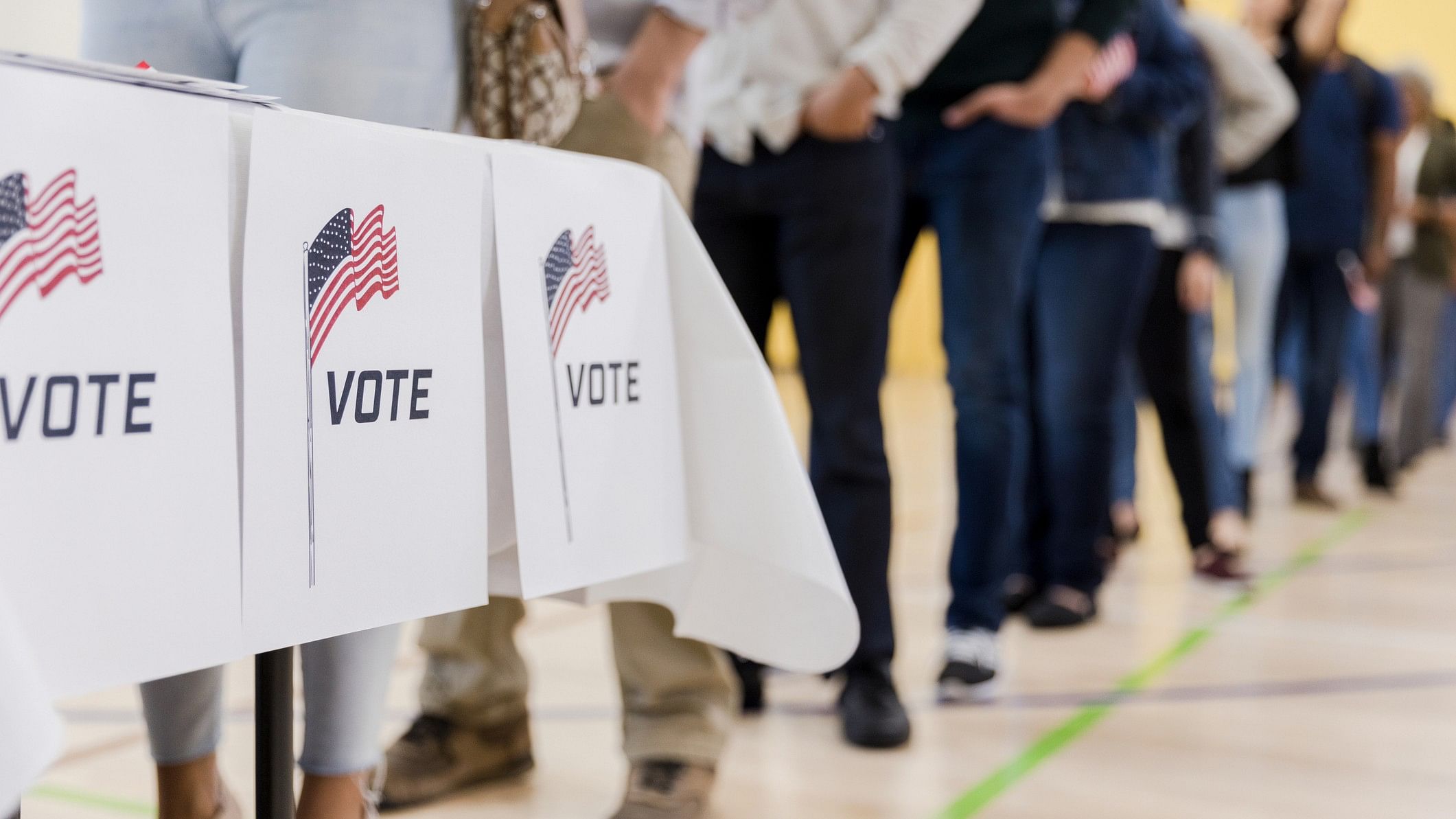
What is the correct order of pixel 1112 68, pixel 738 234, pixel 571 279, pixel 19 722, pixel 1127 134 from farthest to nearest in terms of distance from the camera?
1. pixel 1127 134
2. pixel 1112 68
3. pixel 738 234
4. pixel 571 279
5. pixel 19 722

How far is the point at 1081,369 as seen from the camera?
2.20m

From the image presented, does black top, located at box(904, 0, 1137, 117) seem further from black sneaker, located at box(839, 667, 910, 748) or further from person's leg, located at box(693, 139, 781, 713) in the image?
black sneaker, located at box(839, 667, 910, 748)

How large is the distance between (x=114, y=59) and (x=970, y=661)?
1.33 meters

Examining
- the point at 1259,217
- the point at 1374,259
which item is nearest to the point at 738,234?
the point at 1259,217

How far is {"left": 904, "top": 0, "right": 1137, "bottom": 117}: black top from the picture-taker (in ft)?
6.03

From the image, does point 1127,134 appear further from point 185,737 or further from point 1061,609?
point 185,737

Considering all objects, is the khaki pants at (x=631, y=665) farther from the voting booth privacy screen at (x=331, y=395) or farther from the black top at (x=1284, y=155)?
the black top at (x=1284, y=155)

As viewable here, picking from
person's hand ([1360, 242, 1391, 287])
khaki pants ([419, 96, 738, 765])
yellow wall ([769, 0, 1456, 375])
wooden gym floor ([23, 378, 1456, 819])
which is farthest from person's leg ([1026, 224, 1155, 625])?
yellow wall ([769, 0, 1456, 375])

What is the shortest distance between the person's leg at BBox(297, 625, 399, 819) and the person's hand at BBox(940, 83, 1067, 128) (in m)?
1.24

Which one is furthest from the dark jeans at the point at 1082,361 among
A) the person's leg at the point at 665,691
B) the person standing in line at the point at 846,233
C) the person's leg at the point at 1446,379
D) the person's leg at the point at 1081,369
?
the person's leg at the point at 1446,379

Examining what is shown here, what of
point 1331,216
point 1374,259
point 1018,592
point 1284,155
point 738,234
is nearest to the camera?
point 738,234

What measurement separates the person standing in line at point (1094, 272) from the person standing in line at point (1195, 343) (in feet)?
0.89

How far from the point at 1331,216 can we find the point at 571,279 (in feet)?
12.1

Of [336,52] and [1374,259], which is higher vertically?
[1374,259]
